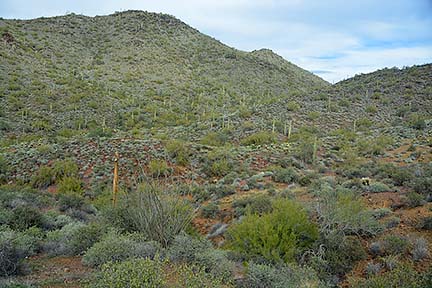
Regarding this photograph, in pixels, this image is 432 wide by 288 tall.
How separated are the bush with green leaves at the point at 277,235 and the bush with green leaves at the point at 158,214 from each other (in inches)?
56.3

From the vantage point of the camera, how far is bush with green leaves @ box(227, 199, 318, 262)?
30.6ft

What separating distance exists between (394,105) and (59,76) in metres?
31.4

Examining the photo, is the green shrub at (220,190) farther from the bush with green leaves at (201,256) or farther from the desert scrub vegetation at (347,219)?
the bush with green leaves at (201,256)

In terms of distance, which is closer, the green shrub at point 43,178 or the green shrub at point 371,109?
the green shrub at point 43,178

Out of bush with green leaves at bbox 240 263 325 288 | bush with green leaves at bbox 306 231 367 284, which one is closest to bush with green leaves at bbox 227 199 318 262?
bush with green leaves at bbox 306 231 367 284

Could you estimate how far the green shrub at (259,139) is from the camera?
2603 centimetres

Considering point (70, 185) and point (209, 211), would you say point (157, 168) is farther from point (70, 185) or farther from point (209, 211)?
point (209, 211)

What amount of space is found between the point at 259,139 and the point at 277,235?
1692cm

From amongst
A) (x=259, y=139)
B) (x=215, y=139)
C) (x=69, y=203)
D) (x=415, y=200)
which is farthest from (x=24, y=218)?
(x=259, y=139)

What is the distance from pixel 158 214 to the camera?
9.98 m

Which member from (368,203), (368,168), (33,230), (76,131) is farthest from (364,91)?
(33,230)

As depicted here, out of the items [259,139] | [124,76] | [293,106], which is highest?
[124,76]

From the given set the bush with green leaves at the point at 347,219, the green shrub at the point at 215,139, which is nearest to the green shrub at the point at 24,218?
the bush with green leaves at the point at 347,219

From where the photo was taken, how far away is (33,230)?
10281 millimetres
